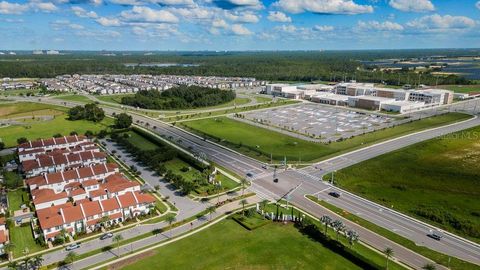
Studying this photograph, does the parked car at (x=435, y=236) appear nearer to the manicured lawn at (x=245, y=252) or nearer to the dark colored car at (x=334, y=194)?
the manicured lawn at (x=245, y=252)

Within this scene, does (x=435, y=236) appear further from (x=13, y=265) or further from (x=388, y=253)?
(x=13, y=265)

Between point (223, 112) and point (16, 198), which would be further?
point (223, 112)

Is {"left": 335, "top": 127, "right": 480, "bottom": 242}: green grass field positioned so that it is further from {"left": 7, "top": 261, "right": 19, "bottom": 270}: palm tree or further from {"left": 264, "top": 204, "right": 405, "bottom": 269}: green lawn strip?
{"left": 7, "top": 261, "right": 19, "bottom": 270}: palm tree

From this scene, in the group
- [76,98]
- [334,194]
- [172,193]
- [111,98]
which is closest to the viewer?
[334,194]

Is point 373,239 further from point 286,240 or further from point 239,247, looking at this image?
point 239,247

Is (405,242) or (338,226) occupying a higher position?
(338,226)

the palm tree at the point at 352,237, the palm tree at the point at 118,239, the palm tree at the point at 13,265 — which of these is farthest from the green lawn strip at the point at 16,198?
the palm tree at the point at 352,237

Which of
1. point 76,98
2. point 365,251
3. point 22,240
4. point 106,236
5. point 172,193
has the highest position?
point 76,98

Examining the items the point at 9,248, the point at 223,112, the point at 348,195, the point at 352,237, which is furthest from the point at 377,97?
the point at 9,248

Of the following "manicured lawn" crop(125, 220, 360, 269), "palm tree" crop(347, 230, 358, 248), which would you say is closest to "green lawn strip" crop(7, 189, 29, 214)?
"manicured lawn" crop(125, 220, 360, 269)
